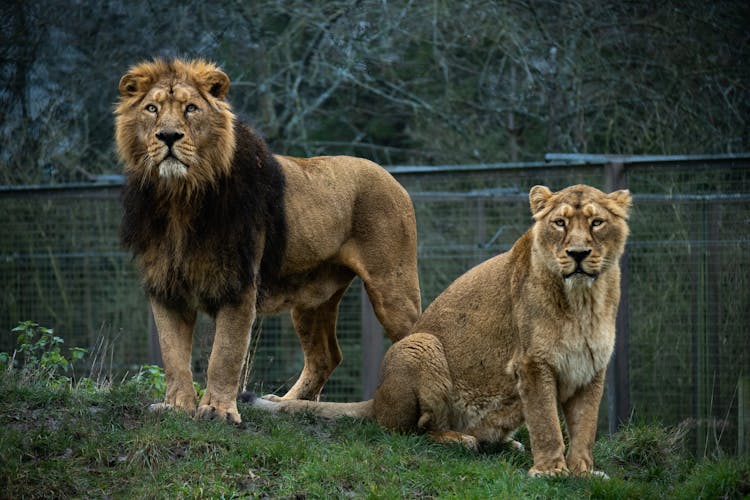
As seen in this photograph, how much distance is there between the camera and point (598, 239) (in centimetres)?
554

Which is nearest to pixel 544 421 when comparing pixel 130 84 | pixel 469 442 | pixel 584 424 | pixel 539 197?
pixel 584 424

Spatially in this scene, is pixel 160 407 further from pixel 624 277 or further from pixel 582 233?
pixel 624 277

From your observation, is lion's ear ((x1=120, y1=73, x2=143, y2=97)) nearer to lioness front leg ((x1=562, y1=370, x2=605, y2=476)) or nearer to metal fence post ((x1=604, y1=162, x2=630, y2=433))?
lioness front leg ((x1=562, y1=370, x2=605, y2=476))

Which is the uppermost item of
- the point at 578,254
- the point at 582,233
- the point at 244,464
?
the point at 582,233

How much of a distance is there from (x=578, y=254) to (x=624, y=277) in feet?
10.8

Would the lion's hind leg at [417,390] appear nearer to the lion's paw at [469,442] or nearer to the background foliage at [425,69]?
the lion's paw at [469,442]

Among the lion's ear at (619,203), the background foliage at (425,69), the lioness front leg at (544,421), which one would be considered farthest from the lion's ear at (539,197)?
the background foliage at (425,69)

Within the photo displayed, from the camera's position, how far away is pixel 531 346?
5730 millimetres

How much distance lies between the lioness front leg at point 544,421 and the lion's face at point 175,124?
2.19 m

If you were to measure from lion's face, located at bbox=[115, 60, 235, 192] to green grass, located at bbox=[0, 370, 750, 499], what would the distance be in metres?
1.41

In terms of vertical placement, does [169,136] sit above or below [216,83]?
below

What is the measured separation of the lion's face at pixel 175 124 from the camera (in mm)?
5855

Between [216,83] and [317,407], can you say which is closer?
[216,83]

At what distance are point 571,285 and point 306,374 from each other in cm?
255
